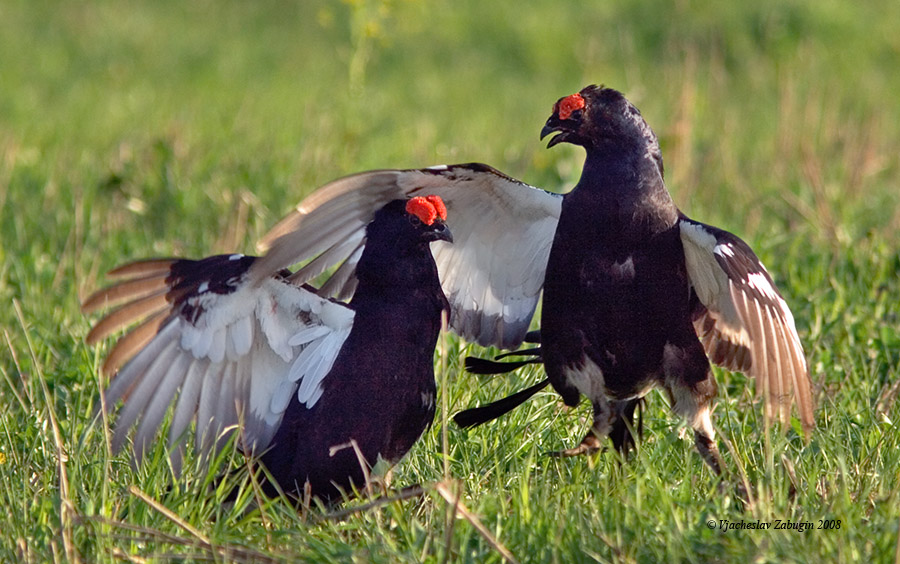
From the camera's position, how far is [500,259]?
4359mm

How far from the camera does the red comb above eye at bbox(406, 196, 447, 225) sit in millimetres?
3723

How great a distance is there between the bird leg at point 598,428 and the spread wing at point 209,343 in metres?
0.90

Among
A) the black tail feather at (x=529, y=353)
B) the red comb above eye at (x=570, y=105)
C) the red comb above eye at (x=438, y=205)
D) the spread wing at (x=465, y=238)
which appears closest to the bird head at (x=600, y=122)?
the red comb above eye at (x=570, y=105)

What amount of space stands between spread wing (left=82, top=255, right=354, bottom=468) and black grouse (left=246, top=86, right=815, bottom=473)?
0.57 feet

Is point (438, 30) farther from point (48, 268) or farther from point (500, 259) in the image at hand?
point (500, 259)

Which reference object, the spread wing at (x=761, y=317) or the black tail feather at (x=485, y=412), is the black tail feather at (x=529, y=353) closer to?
the black tail feather at (x=485, y=412)

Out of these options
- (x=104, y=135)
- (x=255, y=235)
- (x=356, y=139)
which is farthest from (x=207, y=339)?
(x=104, y=135)

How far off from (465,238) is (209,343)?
1.06 meters

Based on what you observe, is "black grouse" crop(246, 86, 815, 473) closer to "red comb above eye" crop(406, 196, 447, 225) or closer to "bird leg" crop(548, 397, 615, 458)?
"bird leg" crop(548, 397, 615, 458)

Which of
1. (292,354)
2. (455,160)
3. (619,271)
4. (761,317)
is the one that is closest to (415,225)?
(292,354)

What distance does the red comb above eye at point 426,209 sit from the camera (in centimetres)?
372

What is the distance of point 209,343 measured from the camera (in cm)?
371

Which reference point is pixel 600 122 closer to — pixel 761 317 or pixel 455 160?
pixel 761 317

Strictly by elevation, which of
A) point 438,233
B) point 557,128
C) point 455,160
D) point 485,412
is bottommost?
point 485,412
